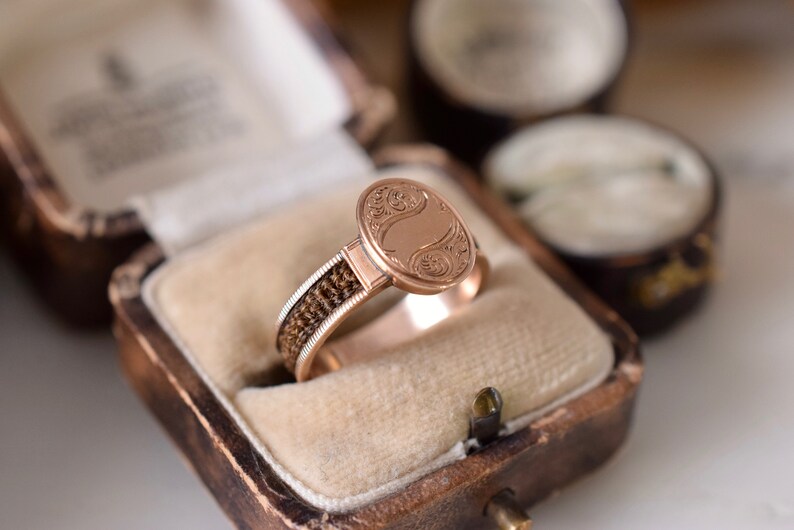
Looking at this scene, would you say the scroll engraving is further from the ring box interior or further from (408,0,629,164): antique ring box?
(408,0,629,164): antique ring box

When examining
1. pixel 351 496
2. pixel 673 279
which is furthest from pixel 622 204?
pixel 351 496

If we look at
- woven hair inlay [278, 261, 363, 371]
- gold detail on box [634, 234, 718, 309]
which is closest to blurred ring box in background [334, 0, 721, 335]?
gold detail on box [634, 234, 718, 309]

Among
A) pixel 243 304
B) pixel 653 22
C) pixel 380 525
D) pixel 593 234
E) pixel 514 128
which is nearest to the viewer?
pixel 380 525

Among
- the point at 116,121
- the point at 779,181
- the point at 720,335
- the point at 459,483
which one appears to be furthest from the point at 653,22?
the point at 459,483

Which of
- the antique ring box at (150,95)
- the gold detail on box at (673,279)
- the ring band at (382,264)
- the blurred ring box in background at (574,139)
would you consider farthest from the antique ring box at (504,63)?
the ring band at (382,264)

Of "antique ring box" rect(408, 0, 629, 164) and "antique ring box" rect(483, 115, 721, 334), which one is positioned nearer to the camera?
"antique ring box" rect(483, 115, 721, 334)

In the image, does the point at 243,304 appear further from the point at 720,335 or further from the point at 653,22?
the point at 653,22
